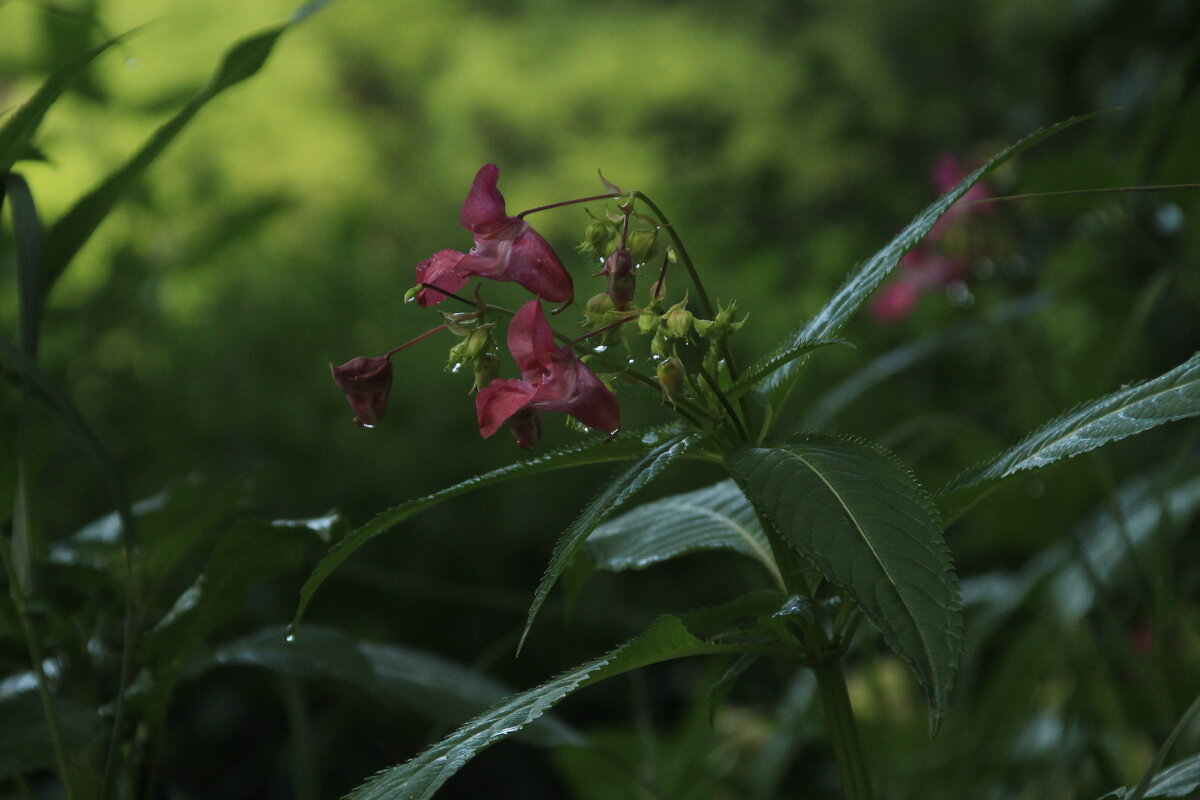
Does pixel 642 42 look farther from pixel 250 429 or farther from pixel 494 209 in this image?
pixel 494 209

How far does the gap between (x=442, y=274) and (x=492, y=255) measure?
0.06ft

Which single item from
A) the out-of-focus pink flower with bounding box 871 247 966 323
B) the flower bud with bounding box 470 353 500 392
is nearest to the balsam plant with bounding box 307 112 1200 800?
the flower bud with bounding box 470 353 500 392

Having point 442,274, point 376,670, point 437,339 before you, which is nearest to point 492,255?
point 442,274

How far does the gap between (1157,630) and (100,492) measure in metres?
1.03

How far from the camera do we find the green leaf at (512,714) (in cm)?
31

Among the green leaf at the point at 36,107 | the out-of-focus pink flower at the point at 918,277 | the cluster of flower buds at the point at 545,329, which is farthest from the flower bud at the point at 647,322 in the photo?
the out-of-focus pink flower at the point at 918,277

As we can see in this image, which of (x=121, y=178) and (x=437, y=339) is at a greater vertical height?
(x=121, y=178)

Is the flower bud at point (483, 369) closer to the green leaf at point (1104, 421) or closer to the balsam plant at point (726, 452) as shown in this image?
the balsam plant at point (726, 452)

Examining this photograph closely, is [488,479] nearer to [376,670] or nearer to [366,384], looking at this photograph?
[366,384]

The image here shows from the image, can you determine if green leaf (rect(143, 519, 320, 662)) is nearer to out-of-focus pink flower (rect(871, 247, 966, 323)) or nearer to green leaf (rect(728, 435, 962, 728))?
green leaf (rect(728, 435, 962, 728))

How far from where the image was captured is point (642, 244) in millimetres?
372

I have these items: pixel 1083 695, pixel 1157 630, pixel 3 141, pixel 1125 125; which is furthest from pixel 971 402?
pixel 3 141

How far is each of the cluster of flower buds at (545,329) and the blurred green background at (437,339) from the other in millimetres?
148

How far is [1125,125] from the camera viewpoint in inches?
54.6
